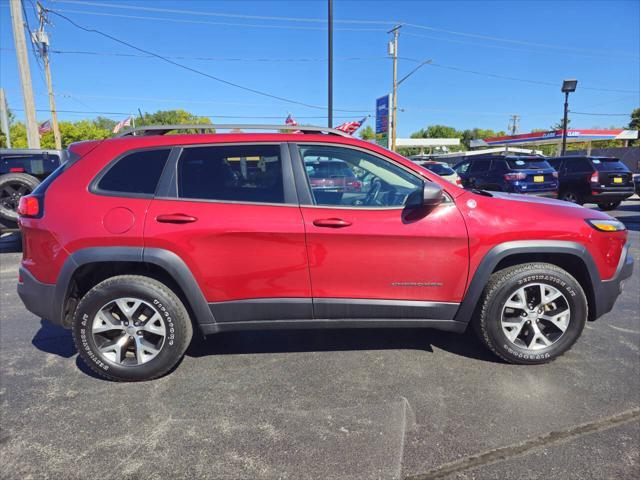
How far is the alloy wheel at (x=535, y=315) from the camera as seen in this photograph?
309 cm

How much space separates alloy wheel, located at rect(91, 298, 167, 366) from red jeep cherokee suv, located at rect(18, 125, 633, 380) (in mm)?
11

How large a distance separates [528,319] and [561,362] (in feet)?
1.65

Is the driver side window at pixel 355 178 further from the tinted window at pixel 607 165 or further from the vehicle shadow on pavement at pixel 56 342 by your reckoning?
the tinted window at pixel 607 165

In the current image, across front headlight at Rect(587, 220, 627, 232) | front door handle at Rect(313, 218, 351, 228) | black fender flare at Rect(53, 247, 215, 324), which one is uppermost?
front door handle at Rect(313, 218, 351, 228)

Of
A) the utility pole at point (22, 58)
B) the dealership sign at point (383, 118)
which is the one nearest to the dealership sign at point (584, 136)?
the dealership sign at point (383, 118)

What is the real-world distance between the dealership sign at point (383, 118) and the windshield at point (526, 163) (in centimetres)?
1699

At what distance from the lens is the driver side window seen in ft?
9.89

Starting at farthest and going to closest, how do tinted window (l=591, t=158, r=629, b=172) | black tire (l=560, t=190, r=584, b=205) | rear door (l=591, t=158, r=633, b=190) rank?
1. black tire (l=560, t=190, r=584, b=205)
2. tinted window (l=591, t=158, r=629, b=172)
3. rear door (l=591, t=158, r=633, b=190)

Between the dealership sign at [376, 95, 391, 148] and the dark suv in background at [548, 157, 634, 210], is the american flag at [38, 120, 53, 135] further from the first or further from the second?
the dark suv in background at [548, 157, 634, 210]

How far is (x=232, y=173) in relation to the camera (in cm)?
301

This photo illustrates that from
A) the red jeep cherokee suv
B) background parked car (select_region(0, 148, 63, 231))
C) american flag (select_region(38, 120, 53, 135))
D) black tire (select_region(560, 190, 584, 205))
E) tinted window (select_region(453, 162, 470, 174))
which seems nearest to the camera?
the red jeep cherokee suv

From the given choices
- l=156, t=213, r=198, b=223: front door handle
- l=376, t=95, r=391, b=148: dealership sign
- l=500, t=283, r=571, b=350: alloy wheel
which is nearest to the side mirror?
l=500, t=283, r=571, b=350: alloy wheel

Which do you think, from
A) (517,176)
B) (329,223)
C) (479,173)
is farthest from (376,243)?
(479,173)

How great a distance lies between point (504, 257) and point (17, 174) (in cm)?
807
